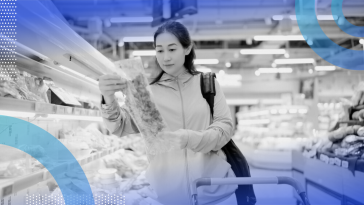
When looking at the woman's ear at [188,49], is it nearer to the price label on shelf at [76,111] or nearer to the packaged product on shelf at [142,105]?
the packaged product on shelf at [142,105]

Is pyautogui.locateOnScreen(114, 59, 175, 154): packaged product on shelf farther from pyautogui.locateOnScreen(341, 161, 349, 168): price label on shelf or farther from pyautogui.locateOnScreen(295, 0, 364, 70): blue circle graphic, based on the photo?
pyautogui.locateOnScreen(295, 0, 364, 70): blue circle graphic

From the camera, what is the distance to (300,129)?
764cm

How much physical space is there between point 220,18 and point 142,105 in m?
4.97

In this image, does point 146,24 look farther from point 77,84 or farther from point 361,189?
point 361,189

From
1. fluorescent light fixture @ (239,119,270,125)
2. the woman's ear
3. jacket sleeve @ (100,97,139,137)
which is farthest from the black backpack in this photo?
fluorescent light fixture @ (239,119,270,125)

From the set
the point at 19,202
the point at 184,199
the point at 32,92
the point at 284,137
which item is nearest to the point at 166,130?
the point at 184,199

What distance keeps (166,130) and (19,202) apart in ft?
3.27

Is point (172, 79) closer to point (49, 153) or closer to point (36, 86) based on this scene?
point (36, 86)

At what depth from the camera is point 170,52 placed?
1.40m

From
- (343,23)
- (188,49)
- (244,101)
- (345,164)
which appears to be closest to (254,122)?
(244,101)

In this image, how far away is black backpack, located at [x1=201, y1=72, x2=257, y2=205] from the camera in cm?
145

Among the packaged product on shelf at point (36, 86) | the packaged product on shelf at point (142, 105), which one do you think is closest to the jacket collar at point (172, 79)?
the packaged product on shelf at point (142, 105)

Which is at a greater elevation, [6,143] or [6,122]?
[6,122]

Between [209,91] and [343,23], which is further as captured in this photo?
[343,23]
